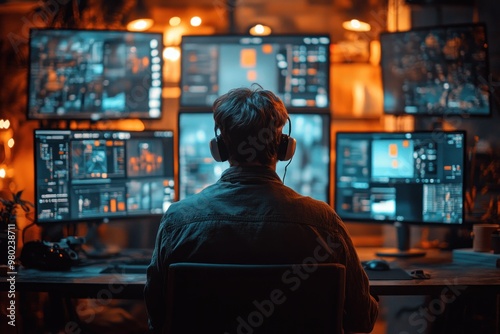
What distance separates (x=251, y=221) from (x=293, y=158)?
4.23 ft

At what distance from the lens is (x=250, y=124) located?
5.61ft

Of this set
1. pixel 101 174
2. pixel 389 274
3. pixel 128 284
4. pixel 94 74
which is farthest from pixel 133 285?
pixel 94 74

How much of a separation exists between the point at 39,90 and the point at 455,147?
1.77 metres

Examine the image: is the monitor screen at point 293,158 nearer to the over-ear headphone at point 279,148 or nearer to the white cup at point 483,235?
the white cup at point 483,235

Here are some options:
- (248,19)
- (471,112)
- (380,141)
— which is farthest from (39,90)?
(471,112)

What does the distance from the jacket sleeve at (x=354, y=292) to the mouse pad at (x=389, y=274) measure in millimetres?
529

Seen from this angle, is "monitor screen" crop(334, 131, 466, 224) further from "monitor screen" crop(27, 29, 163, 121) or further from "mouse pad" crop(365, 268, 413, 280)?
A: "monitor screen" crop(27, 29, 163, 121)

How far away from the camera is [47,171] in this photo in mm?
2590

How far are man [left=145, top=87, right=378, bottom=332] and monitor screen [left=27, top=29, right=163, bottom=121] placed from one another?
115cm

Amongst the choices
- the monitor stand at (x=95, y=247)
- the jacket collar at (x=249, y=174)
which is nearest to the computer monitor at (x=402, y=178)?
the monitor stand at (x=95, y=247)

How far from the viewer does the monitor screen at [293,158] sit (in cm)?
287

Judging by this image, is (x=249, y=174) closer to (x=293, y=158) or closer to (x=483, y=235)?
(x=293, y=158)

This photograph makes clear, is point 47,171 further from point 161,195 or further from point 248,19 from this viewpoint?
point 248,19

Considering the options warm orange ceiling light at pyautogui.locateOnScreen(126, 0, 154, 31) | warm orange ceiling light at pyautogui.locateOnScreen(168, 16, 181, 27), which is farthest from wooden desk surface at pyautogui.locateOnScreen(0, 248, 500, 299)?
warm orange ceiling light at pyautogui.locateOnScreen(168, 16, 181, 27)
